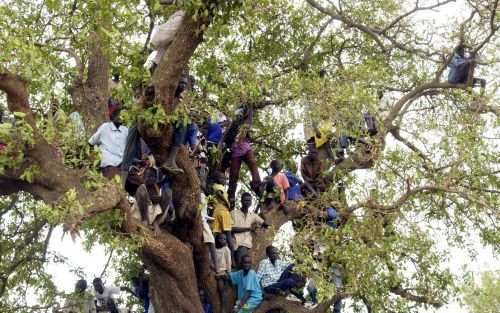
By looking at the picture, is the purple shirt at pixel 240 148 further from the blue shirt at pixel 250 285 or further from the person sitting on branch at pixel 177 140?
the person sitting on branch at pixel 177 140

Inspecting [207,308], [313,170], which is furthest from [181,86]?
[313,170]

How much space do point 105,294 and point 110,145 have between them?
298 centimetres

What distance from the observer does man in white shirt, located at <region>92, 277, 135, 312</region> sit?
38.7 ft

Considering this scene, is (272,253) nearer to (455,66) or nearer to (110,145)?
(110,145)

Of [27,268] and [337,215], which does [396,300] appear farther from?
[27,268]

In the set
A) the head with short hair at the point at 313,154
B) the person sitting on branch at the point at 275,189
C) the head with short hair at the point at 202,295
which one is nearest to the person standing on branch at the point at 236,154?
the person sitting on branch at the point at 275,189

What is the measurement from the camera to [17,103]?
8.36 meters

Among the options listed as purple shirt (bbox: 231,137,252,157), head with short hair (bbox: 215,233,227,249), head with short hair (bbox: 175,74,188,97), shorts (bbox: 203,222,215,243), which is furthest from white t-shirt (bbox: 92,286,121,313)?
head with short hair (bbox: 175,74,188,97)

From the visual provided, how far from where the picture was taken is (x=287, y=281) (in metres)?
10.6

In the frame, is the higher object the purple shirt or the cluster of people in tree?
the purple shirt

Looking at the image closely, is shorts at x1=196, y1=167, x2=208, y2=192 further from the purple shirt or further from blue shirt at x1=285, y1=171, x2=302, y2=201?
blue shirt at x1=285, y1=171, x2=302, y2=201

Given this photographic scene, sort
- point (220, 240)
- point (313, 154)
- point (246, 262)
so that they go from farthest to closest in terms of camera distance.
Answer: point (313, 154) → point (220, 240) → point (246, 262)

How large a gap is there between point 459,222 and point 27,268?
6.33 m

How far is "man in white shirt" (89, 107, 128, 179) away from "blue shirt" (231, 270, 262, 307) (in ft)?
7.68
